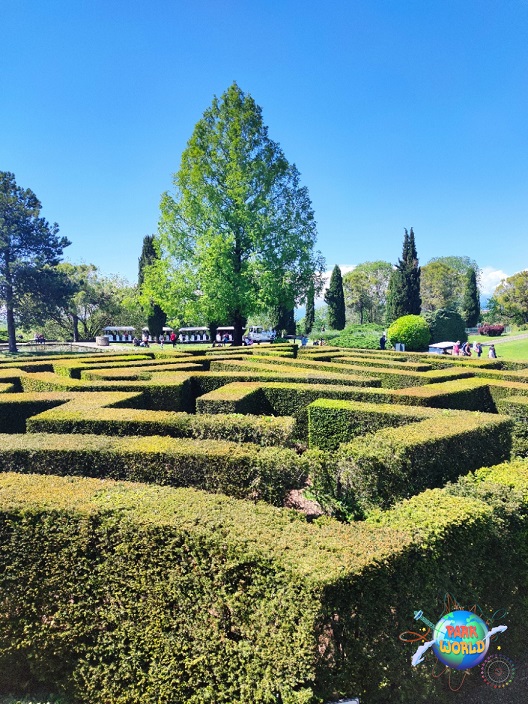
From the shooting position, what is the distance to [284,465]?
511 centimetres

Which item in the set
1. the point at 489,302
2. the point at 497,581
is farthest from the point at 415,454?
the point at 489,302

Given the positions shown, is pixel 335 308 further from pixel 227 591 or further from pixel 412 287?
pixel 227 591

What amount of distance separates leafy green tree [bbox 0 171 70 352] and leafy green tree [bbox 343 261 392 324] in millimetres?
45016

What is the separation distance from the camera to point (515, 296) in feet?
170

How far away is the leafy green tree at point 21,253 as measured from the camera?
1505 inches

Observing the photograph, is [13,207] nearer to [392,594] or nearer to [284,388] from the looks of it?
[284,388]

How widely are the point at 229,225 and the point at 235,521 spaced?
24.7 meters

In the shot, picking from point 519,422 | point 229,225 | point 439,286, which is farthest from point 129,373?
point 439,286

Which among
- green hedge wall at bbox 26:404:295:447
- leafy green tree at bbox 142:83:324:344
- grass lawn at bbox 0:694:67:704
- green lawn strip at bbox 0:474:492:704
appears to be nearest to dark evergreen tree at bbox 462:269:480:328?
leafy green tree at bbox 142:83:324:344

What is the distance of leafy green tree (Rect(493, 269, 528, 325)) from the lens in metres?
51.0

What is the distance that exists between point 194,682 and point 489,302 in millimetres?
69383

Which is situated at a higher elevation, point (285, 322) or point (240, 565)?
point (285, 322)

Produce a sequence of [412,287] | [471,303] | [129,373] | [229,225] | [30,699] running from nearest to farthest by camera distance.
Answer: [30,699]
[129,373]
[229,225]
[412,287]
[471,303]

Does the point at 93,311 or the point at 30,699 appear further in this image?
the point at 93,311
